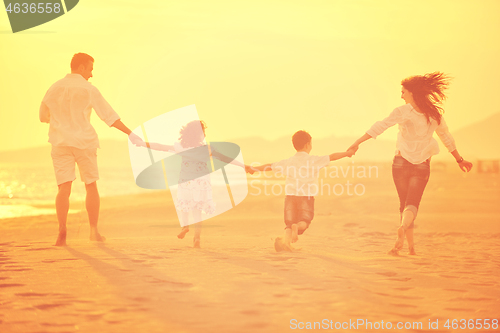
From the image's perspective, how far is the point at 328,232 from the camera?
32.6 ft

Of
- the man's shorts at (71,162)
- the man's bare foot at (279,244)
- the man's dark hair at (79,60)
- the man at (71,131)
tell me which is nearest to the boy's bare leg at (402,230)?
the man's bare foot at (279,244)

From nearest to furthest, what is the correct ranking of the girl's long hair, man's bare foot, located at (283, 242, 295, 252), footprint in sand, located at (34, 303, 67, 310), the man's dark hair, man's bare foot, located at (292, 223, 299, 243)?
1. footprint in sand, located at (34, 303, 67, 310)
2. man's bare foot, located at (283, 242, 295, 252)
3. man's bare foot, located at (292, 223, 299, 243)
4. the man's dark hair
5. the girl's long hair

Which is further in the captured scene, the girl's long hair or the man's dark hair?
the girl's long hair

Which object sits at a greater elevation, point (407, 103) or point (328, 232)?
point (407, 103)

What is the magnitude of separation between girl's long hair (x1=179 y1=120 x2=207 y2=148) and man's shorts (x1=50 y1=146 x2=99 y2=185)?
1.26 m

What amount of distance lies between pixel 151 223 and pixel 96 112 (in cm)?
630

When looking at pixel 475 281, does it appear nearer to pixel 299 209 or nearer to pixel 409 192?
pixel 409 192

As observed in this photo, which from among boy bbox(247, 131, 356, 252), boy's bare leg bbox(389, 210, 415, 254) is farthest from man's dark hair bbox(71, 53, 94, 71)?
boy's bare leg bbox(389, 210, 415, 254)

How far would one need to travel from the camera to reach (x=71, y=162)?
632 centimetres

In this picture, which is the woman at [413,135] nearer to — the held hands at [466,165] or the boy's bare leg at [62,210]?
the held hands at [466,165]

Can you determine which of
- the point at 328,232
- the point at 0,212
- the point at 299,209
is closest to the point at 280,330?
the point at 299,209

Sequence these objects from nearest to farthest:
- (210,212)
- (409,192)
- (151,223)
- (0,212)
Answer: (409,192) < (210,212) < (151,223) < (0,212)

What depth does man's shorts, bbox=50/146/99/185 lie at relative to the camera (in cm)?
625

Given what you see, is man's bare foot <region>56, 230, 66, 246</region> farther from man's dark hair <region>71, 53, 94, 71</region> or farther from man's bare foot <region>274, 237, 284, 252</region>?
man's bare foot <region>274, 237, 284, 252</region>
